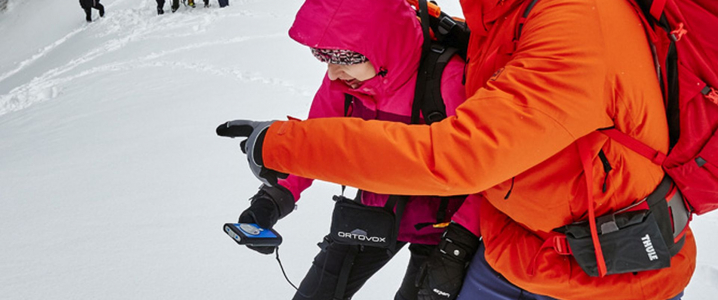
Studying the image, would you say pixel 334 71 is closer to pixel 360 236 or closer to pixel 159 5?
pixel 360 236

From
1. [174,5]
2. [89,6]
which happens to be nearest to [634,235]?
[174,5]

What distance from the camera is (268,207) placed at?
201 centimetres

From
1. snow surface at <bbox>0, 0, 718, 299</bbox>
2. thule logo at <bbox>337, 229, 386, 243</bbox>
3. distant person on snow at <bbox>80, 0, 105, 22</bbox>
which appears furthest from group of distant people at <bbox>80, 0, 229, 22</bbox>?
thule logo at <bbox>337, 229, 386, 243</bbox>

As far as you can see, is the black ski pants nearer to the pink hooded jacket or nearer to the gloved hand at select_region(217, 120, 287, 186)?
the pink hooded jacket

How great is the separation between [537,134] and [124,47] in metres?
9.57

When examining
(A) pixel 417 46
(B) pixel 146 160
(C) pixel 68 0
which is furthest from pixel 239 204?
(C) pixel 68 0

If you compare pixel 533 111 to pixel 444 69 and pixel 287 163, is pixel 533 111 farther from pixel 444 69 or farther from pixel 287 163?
pixel 444 69

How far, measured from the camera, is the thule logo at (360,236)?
1.88m

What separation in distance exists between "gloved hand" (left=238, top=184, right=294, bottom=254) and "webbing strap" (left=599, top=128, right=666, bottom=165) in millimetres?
1187

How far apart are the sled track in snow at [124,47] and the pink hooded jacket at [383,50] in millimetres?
3771

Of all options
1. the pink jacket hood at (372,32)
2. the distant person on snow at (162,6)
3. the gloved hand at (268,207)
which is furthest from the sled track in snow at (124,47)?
the pink jacket hood at (372,32)

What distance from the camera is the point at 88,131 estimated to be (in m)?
5.35

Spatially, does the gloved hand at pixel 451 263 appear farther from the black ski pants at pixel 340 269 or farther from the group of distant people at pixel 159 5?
the group of distant people at pixel 159 5

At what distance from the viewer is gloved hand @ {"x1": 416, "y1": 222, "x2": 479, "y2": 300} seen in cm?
161
